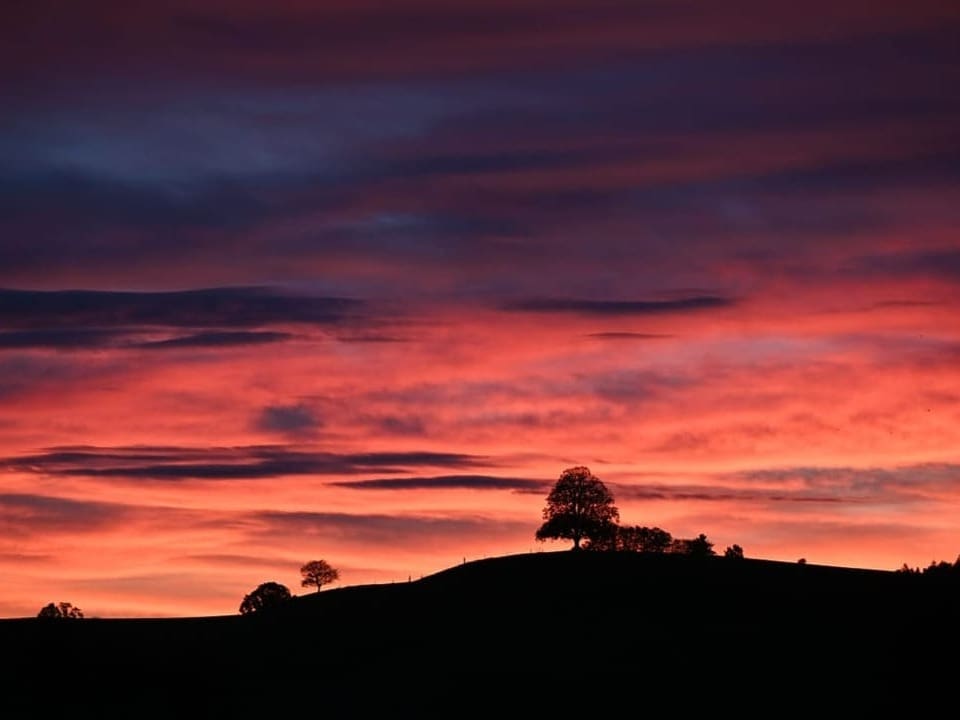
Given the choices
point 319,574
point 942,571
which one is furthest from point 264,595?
point 942,571

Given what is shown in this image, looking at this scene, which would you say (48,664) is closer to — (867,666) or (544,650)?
(544,650)

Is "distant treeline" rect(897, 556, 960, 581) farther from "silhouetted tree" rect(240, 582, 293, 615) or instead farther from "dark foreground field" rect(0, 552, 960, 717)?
"silhouetted tree" rect(240, 582, 293, 615)

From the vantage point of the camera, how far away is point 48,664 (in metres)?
83.9

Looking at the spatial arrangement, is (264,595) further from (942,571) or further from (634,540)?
(942,571)

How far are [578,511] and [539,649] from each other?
55507mm

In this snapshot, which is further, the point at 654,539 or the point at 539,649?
the point at 654,539

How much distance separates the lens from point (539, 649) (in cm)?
8956

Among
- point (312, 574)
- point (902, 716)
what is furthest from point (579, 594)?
point (312, 574)

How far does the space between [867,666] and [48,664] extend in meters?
41.9

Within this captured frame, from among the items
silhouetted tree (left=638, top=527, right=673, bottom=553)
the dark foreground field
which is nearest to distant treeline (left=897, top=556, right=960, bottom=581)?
the dark foreground field

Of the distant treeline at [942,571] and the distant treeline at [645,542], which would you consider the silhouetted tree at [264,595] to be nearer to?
the distant treeline at [645,542]

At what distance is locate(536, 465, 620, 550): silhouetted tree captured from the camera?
144m

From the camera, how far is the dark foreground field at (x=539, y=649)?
3140 inches

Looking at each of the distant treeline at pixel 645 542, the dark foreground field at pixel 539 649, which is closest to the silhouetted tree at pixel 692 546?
the distant treeline at pixel 645 542
